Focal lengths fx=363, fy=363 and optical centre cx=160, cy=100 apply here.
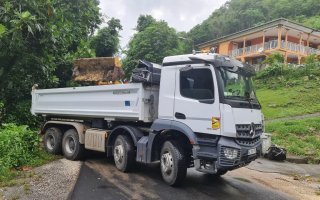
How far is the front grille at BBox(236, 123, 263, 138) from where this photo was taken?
714cm

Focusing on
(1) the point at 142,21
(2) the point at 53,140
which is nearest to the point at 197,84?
(2) the point at 53,140

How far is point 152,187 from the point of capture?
779 centimetres

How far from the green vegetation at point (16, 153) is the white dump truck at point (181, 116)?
4.86 feet

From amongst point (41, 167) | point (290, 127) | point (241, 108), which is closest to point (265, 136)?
point (241, 108)

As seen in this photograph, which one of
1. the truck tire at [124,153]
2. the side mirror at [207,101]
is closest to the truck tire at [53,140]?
the truck tire at [124,153]

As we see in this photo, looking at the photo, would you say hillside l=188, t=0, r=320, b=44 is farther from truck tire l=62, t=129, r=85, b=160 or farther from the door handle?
the door handle

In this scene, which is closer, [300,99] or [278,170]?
[278,170]

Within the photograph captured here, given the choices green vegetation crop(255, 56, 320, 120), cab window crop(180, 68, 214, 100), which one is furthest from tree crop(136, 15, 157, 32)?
cab window crop(180, 68, 214, 100)

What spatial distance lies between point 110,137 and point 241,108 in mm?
3659

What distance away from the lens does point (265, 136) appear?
826 centimetres

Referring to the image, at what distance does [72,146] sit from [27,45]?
3.67 metres

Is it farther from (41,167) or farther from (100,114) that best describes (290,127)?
(41,167)

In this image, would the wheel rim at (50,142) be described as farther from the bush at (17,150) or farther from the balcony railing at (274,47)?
the balcony railing at (274,47)

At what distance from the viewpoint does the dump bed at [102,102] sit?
8523 millimetres
